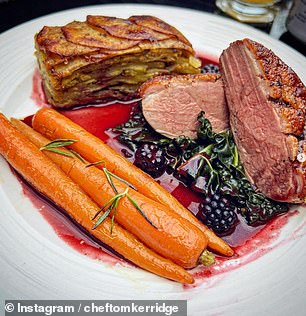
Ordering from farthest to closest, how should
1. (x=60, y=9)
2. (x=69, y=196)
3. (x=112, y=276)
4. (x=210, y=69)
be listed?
(x=60, y=9), (x=210, y=69), (x=69, y=196), (x=112, y=276)

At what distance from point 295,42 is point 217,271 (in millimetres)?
2606

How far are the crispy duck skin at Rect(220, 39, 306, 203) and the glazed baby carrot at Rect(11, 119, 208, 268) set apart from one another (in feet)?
1.97

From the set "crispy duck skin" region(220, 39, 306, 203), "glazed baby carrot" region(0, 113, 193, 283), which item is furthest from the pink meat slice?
"glazed baby carrot" region(0, 113, 193, 283)

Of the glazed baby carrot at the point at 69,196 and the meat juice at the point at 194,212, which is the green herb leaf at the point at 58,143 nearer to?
the glazed baby carrot at the point at 69,196

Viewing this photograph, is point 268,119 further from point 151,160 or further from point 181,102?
point 151,160

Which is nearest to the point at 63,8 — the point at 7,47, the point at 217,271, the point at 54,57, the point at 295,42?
the point at 7,47

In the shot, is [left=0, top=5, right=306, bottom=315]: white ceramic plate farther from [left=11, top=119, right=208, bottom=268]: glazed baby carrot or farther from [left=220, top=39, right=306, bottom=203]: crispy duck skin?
[left=220, top=39, right=306, bottom=203]: crispy duck skin

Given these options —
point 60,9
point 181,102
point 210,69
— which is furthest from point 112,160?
point 60,9

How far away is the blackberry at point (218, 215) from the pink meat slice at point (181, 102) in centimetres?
65

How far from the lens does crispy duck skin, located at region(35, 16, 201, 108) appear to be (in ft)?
9.67

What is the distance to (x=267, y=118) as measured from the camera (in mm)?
2639

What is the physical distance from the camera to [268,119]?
2.63 meters

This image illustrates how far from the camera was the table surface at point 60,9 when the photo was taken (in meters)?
3.93

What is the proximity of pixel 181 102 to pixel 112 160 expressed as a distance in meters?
0.62
